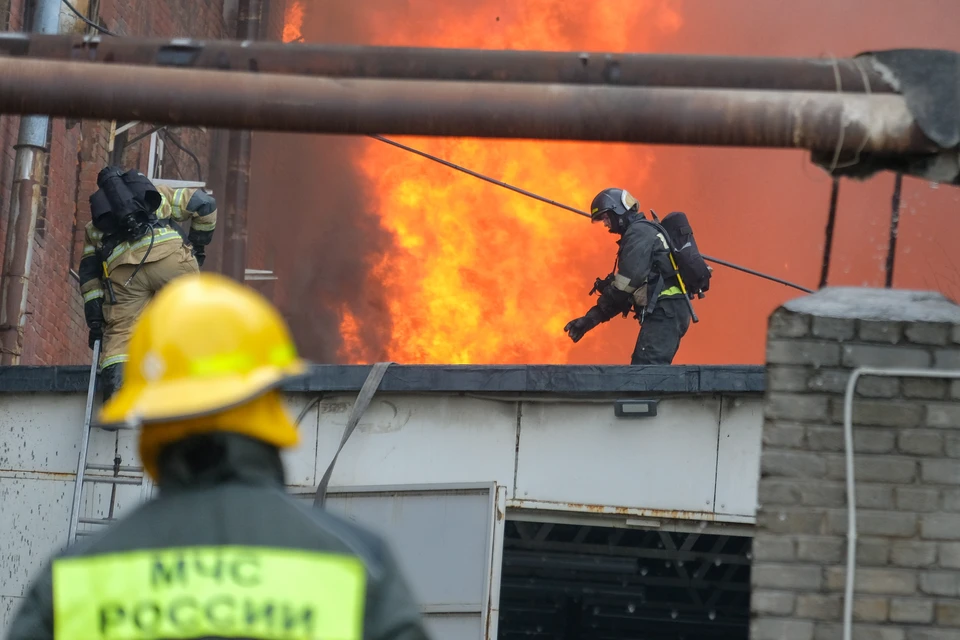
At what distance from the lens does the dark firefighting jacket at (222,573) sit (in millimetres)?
2143

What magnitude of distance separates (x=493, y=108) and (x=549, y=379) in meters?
4.23

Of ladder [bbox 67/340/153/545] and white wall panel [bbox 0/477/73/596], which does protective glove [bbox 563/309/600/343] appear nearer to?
ladder [bbox 67/340/153/545]

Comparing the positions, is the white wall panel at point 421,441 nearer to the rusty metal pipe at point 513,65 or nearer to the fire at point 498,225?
the rusty metal pipe at point 513,65

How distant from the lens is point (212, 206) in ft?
29.3

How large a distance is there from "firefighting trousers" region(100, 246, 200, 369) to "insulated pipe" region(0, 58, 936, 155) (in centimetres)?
465

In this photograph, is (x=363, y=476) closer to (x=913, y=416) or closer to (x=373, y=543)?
(x=913, y=416)

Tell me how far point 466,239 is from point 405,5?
3557 mm

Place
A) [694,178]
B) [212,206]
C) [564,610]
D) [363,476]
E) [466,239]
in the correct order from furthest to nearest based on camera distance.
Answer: [694,178] < [466,239] < [564,610] < [212,206] < [363,476]

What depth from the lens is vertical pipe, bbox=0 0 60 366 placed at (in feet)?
37.4

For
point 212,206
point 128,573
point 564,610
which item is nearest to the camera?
point 128,573

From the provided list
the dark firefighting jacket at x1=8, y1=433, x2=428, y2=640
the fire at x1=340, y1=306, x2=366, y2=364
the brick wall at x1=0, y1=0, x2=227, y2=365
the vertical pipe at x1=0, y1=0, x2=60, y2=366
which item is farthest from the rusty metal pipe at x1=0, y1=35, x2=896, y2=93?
the fire at x1=340, y1=306, x2=366, y2=364

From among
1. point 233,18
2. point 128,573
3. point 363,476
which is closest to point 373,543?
point 128,573

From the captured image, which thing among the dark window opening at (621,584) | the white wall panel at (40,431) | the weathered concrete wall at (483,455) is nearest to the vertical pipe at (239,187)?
the dark window opening at (621,584)

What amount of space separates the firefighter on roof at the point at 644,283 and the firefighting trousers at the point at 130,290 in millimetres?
2828
